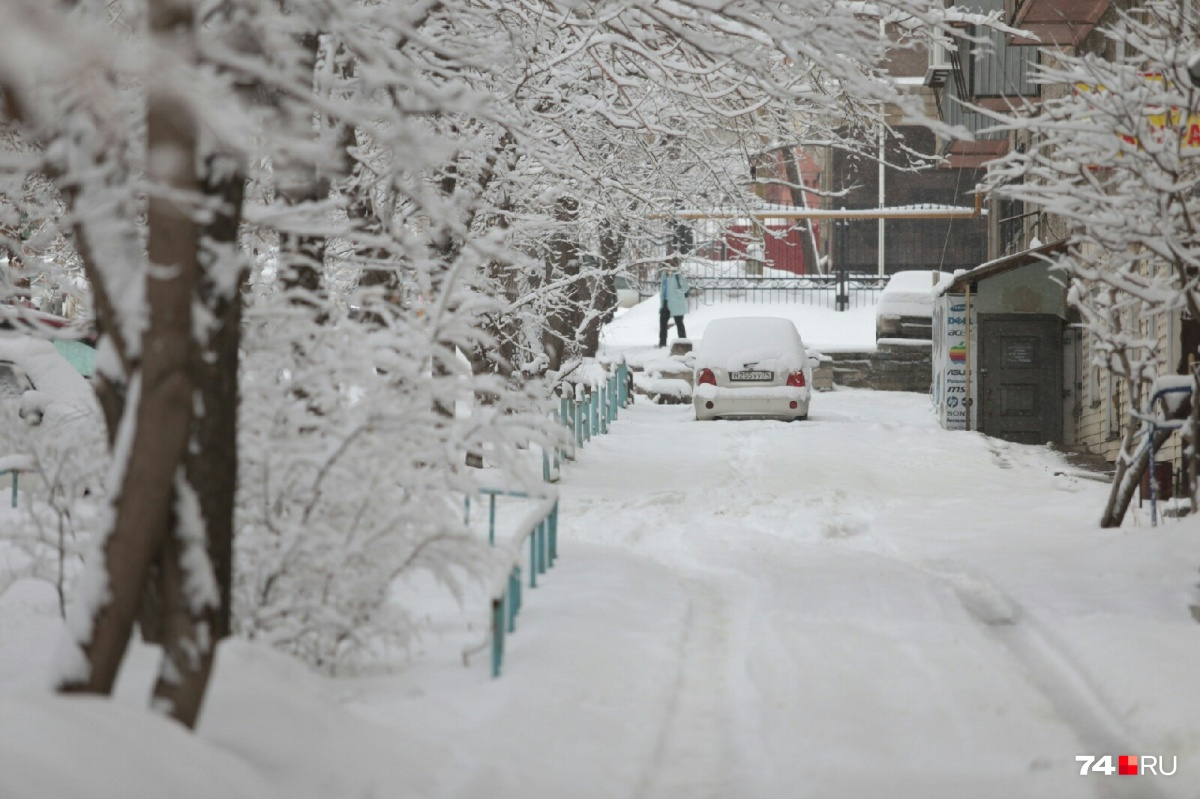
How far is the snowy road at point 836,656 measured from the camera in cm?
525

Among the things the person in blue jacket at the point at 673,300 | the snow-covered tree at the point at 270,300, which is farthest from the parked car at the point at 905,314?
the snow-covered tree at the point at 270,300

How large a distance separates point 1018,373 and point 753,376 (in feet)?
14.4

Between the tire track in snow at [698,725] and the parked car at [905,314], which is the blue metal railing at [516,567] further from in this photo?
the parked car at [905,314]

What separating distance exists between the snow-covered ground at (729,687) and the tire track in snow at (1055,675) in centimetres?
2

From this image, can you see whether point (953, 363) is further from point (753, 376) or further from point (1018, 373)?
point (753, 376)

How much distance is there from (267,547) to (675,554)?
5.33m

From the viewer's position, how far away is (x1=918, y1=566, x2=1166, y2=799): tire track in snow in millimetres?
5512

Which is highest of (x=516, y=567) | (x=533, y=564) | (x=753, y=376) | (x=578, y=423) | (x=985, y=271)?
(x=985, y=271)

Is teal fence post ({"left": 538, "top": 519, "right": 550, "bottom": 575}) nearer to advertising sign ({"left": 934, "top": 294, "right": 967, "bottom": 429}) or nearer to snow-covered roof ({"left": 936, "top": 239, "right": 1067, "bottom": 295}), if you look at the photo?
snow-covered roof ({"left": 936, "top": 239, "right": 1067, "bottom": 295})

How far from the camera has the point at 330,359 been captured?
19.6 ft

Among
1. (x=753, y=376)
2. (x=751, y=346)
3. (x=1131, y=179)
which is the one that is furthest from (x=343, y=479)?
(x=751, y=346)

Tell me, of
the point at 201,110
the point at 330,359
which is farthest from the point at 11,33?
the point at 330,359

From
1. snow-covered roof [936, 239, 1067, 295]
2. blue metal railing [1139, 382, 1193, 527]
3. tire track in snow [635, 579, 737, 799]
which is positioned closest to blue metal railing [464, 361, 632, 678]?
tire track in snow [635, 579, 737, 799]

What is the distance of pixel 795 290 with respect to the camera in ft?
129
